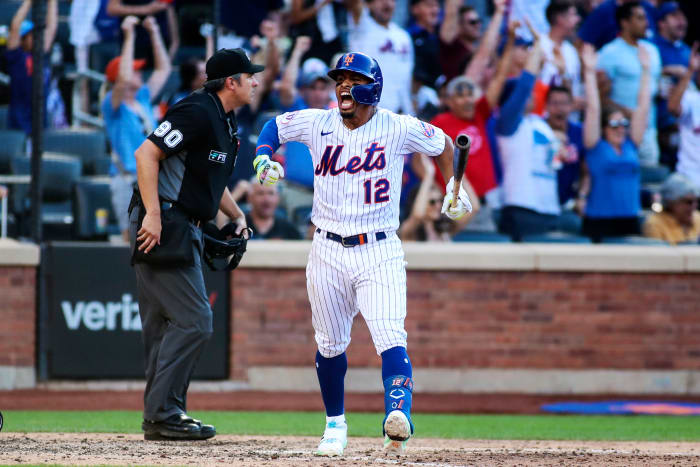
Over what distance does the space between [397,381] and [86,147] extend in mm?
6244

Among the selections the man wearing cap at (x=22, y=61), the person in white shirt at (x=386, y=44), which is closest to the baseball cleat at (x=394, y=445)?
the person in white shirt at (x=386, y=44)

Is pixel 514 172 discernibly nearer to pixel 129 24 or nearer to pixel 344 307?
pixel 129 24

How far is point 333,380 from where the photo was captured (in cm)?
564

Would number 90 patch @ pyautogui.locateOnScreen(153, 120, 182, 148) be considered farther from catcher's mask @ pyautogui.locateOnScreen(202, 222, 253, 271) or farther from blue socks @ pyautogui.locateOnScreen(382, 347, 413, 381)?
blue socks @ pyautogui.locateOnScreen(382, 347, 413, 381)

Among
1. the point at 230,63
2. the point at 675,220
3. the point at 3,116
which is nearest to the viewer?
the point at 230,63

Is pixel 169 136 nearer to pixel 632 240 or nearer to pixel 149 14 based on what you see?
pixel 149 14

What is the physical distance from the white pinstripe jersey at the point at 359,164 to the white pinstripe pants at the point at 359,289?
0.33 ft

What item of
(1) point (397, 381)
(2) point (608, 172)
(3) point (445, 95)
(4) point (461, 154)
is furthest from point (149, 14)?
(1) point (397, 381)

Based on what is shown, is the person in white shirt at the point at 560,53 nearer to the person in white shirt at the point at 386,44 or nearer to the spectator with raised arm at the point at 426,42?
the spectator with raised arm at the point at 426,42

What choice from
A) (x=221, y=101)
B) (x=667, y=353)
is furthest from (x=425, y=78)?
(x=221, y=101)

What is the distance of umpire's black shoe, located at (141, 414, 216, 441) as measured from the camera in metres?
5.74

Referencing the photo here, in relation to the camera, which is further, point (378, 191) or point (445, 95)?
point (445, 95)

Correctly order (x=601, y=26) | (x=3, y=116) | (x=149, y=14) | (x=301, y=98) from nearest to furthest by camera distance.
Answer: (x=301, y=98)
(x=149, y=14)
(x=3, y=116)
(x=601, y=26)

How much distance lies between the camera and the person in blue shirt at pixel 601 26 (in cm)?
1205
